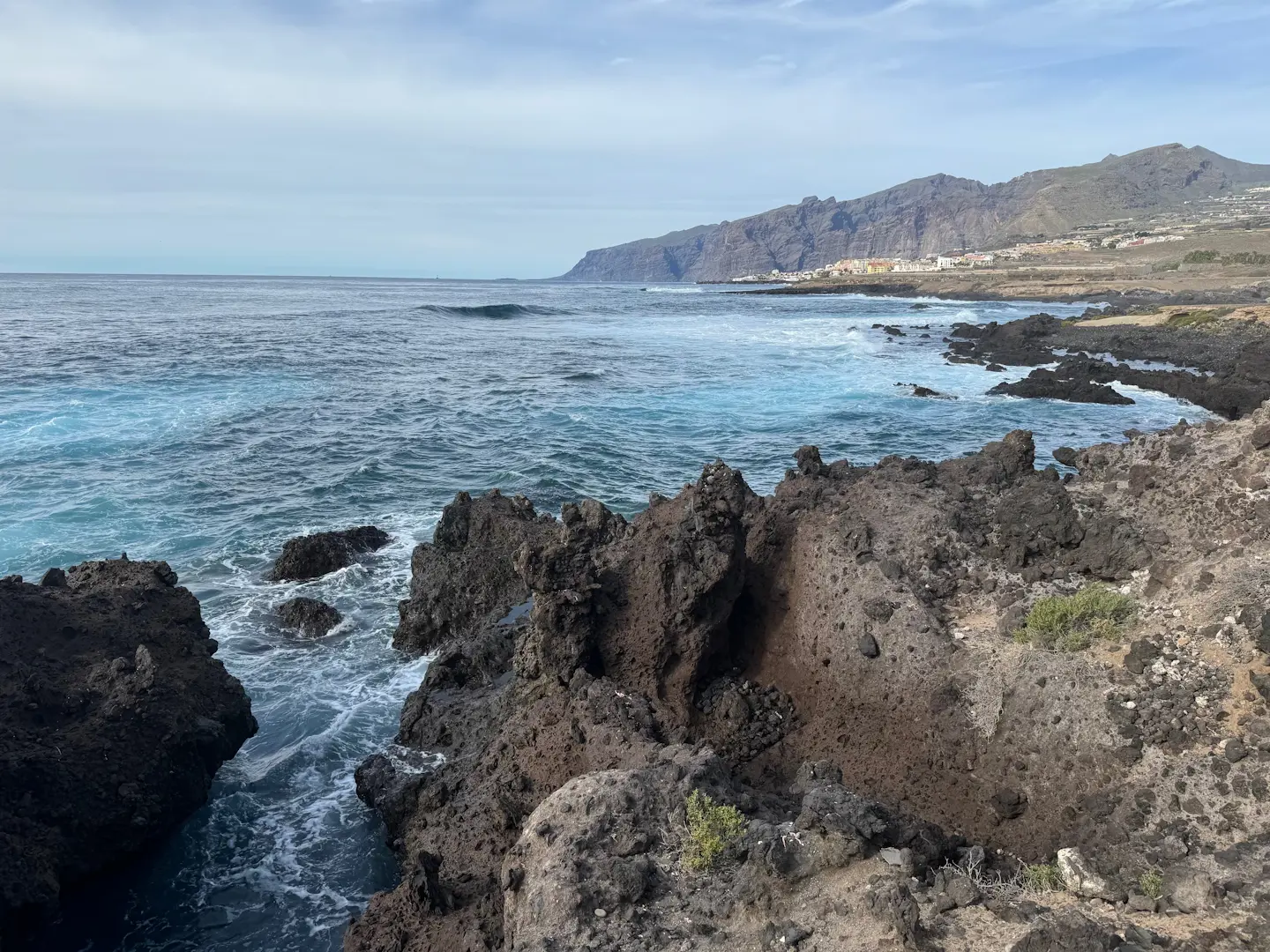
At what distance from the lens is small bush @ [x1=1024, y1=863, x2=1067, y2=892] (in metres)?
5.45

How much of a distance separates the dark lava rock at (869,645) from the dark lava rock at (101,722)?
7606 millimetres

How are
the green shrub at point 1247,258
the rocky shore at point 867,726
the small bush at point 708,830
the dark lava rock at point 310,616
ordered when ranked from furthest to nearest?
the green shrub at point 1247,258 → the dark lava rock at point 310,616 → the small bush at point 708,830 → the rocky shore at point 867,726

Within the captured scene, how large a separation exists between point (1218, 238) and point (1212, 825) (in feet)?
467

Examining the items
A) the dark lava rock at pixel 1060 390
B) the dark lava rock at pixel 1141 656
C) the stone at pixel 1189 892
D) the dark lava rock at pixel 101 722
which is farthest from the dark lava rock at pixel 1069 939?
the dark lava rock at pixel 1060 390

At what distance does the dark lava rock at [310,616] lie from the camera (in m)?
13.8

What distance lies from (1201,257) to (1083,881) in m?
116

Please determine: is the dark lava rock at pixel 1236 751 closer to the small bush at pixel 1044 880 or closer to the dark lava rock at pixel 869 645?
the small bush at pixel 1044 880

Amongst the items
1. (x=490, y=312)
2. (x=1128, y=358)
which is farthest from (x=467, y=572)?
(x=490, y=312)

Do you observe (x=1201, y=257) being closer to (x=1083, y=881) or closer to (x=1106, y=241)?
(x=1106, y=241)

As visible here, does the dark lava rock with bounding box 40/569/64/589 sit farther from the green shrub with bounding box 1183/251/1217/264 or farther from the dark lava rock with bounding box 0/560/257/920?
the green shrub with bounding box 1183/251/1217/264

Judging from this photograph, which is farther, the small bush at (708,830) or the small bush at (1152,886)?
the small bush at (708,830)

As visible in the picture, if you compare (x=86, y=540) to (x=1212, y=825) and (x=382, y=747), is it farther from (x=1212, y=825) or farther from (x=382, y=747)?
(x=1212, y=825)

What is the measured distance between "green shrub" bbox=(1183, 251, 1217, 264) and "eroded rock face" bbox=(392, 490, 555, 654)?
10954 cm

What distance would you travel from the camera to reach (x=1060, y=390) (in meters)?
34.5
